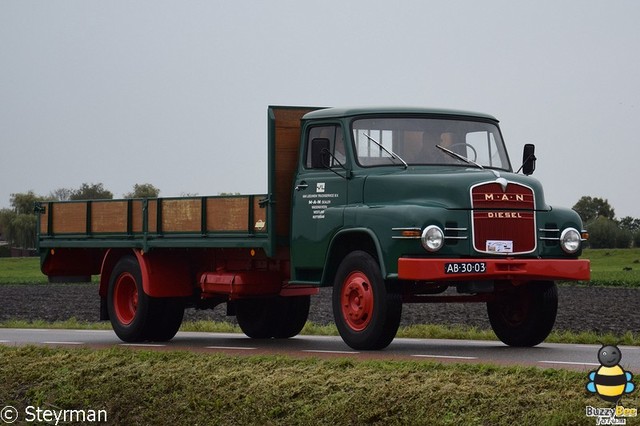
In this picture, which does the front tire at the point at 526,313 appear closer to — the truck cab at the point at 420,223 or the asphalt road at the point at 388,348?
the truck cab at the point at 420,223

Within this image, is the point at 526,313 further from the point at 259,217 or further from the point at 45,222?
the point at 45,222

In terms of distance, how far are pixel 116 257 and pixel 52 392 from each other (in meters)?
6.94

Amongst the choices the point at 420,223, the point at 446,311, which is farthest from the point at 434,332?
the point at 446,311

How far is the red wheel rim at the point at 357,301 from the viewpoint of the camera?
15477 millimetres

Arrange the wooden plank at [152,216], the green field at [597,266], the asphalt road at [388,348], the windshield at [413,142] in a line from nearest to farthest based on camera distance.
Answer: the asphalt road at [388,348] < the windshield at [413,142] < the wooden plank at [152,216] < the green field at [597,266]

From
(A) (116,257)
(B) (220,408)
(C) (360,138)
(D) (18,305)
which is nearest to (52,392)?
(B) (220,408)

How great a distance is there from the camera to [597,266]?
253ft

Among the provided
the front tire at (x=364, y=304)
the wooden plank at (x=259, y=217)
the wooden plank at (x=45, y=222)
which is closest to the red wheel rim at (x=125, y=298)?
the wooden plank at (x=45, y=222)

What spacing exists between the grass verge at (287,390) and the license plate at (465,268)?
2.39 meters

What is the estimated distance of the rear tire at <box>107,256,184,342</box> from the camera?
63.7 feet

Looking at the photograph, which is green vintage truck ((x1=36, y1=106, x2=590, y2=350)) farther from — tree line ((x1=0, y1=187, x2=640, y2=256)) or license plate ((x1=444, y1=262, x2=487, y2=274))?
tree line ((x1=0, y1=187, x2=640, y2=256))

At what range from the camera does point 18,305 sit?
37531 millimetres

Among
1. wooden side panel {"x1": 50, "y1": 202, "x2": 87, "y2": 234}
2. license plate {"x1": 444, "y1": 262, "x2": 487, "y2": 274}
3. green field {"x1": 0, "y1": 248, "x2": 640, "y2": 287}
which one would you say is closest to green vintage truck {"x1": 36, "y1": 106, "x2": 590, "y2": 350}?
license plate {"x1": 444, "y1": 262, "x2": 487, "y2": 274}

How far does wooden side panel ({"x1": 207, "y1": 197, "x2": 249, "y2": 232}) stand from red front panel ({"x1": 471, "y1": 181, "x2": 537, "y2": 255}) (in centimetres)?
377
